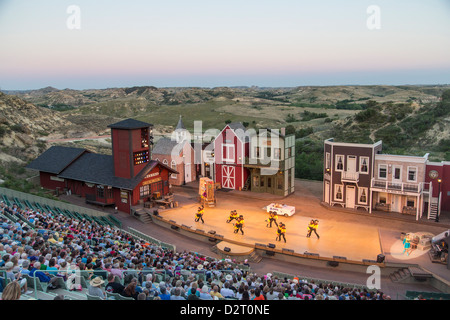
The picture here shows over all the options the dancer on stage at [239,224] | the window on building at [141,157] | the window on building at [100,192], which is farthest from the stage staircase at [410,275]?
the window on building at [100,192]

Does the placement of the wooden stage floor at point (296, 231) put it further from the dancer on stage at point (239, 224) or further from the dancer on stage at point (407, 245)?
the dancer on stage at point (407, 245)

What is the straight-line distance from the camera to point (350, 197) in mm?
29609

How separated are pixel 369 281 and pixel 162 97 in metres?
172

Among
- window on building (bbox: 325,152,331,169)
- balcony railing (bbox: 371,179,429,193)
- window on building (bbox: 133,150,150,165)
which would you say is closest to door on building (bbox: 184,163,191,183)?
window on building (bbox: 133,150,150,165)

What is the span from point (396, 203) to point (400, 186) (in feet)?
5.73

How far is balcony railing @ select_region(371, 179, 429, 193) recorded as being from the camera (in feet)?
86.9

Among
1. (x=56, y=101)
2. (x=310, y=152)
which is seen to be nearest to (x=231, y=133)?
(x=310, y=152)

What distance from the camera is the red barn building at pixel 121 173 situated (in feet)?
100

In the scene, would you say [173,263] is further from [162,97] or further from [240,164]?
[162,97]

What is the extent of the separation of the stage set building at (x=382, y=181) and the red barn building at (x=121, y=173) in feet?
46.9

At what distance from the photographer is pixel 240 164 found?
116ft

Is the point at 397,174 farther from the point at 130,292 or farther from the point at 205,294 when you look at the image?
the point at 130,292

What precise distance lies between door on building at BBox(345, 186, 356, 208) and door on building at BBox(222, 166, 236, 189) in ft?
35.6

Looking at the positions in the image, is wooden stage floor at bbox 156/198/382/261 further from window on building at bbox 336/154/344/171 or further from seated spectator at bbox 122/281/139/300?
seated spectator at bbox 122/281/139/300
